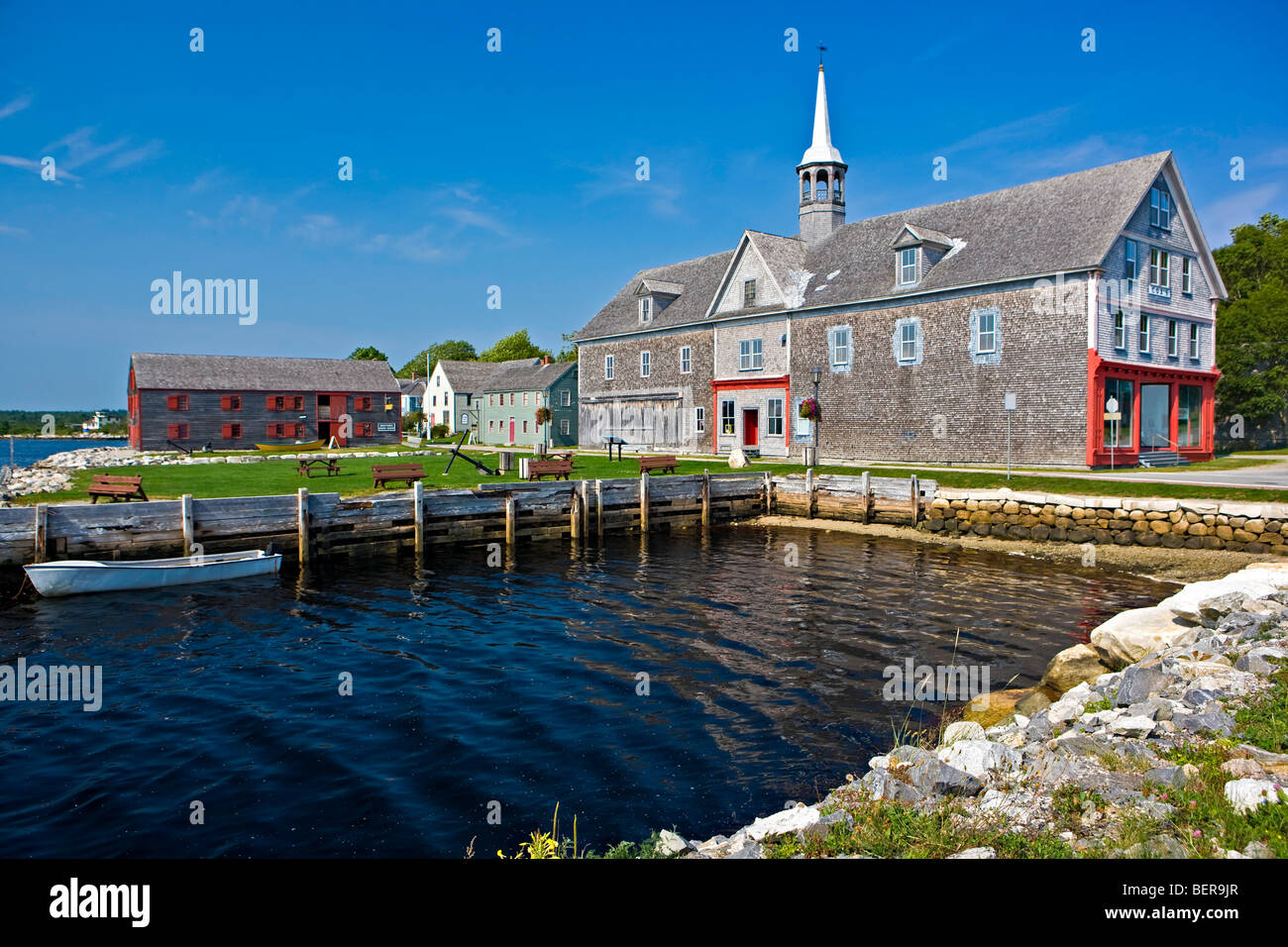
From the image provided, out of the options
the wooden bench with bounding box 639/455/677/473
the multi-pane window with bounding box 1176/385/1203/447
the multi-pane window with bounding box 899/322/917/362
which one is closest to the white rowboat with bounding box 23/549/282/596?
the wooden bench with bounding box 639/455/677/473

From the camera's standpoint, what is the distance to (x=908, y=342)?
36656 millimetres

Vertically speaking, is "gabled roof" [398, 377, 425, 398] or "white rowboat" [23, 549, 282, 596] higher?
"gabled roof" [398, 377, 425, 398]

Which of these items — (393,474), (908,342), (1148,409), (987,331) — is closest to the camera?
(393,474)

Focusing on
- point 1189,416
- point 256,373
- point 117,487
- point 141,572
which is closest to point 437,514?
point 141,572

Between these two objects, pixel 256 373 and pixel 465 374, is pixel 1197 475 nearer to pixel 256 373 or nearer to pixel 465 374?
pixel 256 373

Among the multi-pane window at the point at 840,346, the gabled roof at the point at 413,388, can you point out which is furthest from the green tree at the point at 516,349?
the multi-pane window at the point at 840,346

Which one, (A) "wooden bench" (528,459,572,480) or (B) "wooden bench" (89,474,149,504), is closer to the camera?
(B) "wooden bench" (89,474,149,504)

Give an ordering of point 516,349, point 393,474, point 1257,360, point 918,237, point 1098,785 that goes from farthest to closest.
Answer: point 516,349, point 1257,360, point 918,237, point 393,474, point 1098,785

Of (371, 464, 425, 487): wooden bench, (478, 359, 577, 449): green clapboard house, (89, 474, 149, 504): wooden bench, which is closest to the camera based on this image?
(89, 474, 149, 504): wooden bench

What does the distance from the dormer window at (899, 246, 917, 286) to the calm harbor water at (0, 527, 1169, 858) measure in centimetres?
1997

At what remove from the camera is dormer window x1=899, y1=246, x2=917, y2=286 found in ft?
121

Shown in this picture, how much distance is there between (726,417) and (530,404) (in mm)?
22932

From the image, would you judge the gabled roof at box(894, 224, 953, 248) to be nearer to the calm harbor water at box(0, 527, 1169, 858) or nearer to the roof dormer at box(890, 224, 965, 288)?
the roof dormer at box(890, 224, 965, 288)
